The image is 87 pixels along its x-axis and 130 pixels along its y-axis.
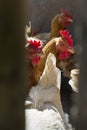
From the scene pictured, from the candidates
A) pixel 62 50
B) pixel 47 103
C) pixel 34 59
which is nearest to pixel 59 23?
pixel 62 50

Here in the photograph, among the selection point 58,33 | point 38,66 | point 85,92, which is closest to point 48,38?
point 58,33

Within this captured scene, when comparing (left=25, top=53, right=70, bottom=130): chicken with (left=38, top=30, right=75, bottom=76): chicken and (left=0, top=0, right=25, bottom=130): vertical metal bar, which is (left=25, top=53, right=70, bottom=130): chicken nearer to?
(left=38, top=30, right=75, bottom=76): chicken

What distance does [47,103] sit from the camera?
2.07m

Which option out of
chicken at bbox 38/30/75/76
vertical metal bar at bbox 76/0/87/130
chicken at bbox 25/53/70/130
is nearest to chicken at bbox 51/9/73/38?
chicken at bbox 38/30/75/76

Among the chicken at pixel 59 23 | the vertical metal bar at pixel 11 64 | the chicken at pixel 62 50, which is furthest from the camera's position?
the chicken at pixel 59 23

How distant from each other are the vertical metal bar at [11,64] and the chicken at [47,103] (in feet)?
4.27

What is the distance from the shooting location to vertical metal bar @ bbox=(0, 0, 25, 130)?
0.98ft

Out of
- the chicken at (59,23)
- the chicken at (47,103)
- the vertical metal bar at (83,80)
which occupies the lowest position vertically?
the chicken at (47,103)

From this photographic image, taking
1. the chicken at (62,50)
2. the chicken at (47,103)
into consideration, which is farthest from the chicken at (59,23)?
the chicken at (47,103)

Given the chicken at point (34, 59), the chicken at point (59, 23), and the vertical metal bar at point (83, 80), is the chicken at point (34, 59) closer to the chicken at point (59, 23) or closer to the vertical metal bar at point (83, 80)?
the chicken at point (59, 23)

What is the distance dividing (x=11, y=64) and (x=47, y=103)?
1.77 m

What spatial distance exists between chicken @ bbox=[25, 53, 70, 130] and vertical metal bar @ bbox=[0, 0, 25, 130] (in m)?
1.30

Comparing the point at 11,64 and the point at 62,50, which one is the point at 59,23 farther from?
the point at 11,64

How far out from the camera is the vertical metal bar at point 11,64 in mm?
300
